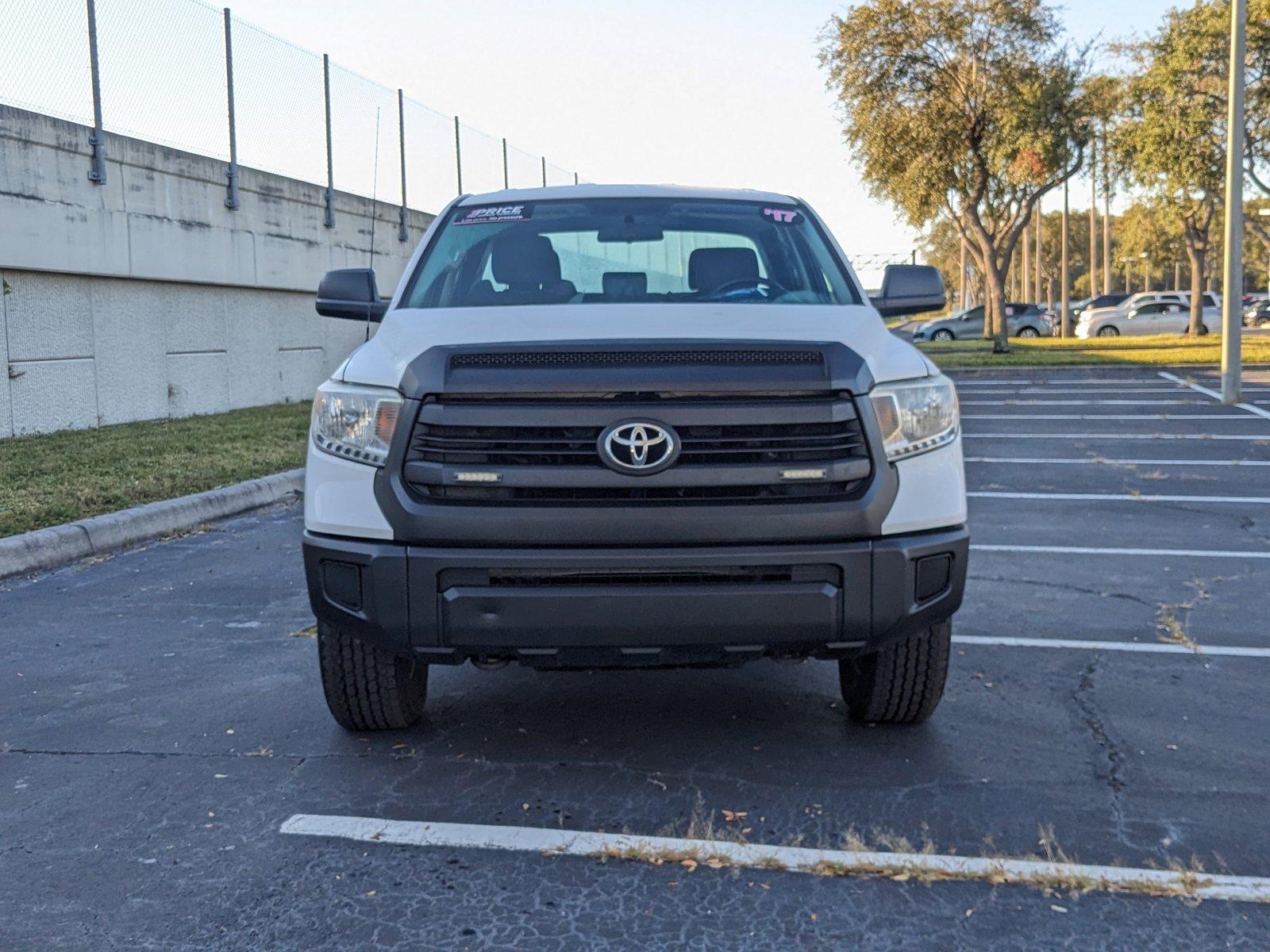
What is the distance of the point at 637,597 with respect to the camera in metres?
3.48

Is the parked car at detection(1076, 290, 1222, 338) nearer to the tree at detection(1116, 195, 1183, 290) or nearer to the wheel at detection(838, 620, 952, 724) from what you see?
the tree at detection(1116, 195, 1183, 290)

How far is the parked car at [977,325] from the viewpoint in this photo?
51969 millimetres

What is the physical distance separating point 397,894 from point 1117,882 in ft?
5.44

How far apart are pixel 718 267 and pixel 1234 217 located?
50.7ft

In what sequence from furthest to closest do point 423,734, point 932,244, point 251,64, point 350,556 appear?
point 932,244
point 251,64
point 423,734
point 350,556

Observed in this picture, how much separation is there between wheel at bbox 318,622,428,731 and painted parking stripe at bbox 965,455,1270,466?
855cm

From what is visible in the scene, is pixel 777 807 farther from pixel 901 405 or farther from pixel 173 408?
pixel 173 408

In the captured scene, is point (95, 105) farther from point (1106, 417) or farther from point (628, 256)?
point (1106, 417)

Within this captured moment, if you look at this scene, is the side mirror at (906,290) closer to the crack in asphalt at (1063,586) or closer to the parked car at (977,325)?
the crack in asphalt at (1063,586)

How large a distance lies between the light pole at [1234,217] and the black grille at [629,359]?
1492 cm

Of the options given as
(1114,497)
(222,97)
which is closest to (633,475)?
(1114,497)

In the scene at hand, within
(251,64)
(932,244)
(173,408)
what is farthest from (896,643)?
(932,244)

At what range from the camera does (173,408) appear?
15.4m

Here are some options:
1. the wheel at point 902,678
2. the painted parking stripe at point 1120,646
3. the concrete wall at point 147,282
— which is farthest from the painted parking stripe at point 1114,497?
the concrete wall at point 147,282
